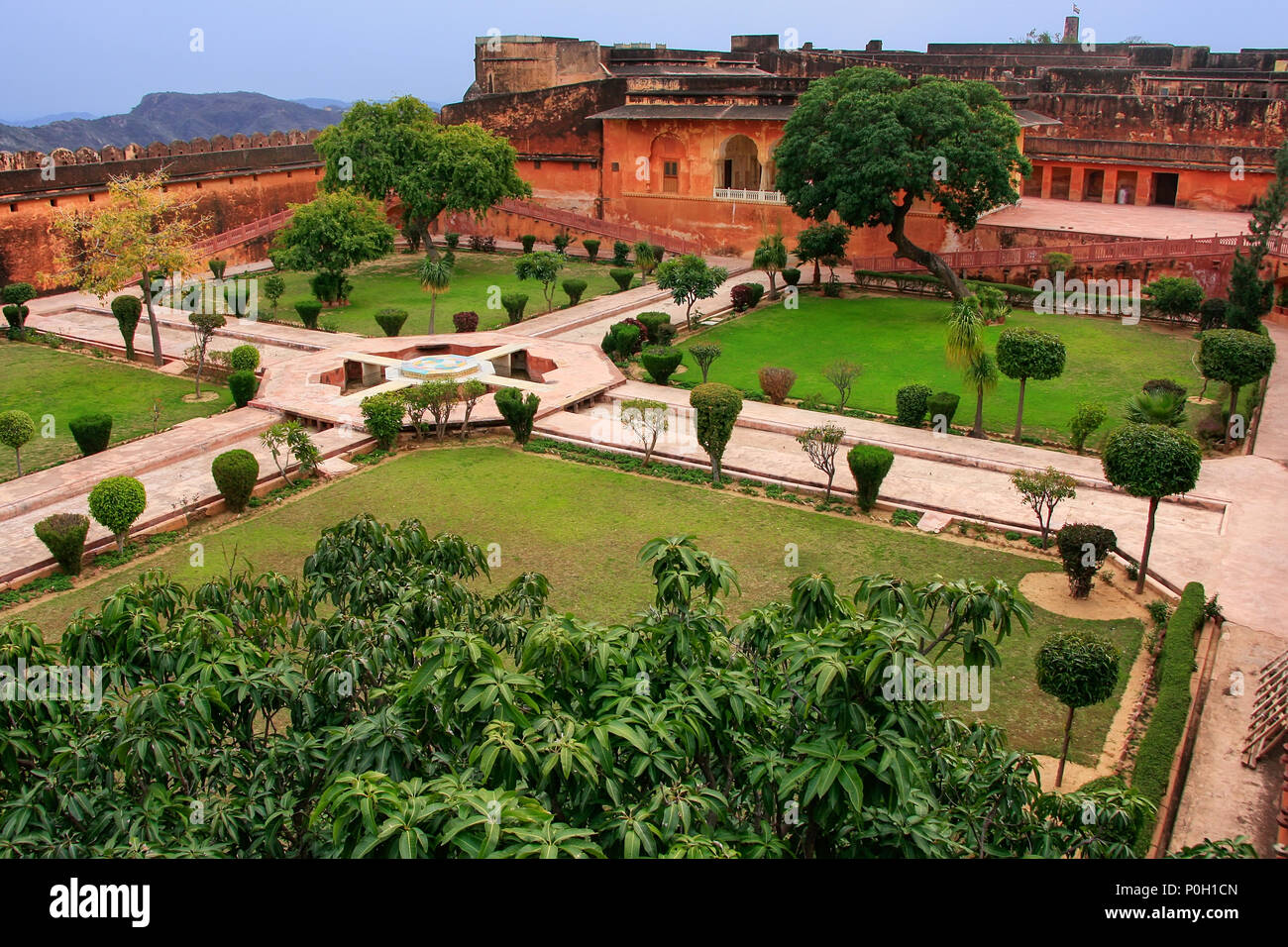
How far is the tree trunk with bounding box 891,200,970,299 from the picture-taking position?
26391 mm

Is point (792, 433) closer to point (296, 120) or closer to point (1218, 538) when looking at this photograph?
point (1218, 538)

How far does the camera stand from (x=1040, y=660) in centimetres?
896

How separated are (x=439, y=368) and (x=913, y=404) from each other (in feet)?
28.0

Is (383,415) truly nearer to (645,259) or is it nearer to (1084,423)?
(1084,423)

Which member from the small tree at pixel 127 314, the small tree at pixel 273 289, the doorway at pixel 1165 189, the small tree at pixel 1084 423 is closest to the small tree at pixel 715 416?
the small tree at pixel 1084 423

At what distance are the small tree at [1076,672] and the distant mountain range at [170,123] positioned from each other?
3910 inches

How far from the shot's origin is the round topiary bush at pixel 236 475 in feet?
46.7

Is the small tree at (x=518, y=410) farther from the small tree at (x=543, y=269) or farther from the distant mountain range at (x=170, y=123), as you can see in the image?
the distant mountain range at (x=170, y=123)

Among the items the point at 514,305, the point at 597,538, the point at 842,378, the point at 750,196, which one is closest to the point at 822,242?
the point at 750,196

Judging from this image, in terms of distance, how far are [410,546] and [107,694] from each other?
2.01 m

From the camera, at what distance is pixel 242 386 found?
1853cm

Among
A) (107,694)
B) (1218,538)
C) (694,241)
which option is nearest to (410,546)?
(107,694)

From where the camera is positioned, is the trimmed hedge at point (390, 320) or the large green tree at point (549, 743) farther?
the trimmed hedge at point (390, 320)

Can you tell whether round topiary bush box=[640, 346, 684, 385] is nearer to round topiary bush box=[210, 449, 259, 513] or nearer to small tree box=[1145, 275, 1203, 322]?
round topiary bush box=[210, 449, 259, 513]
